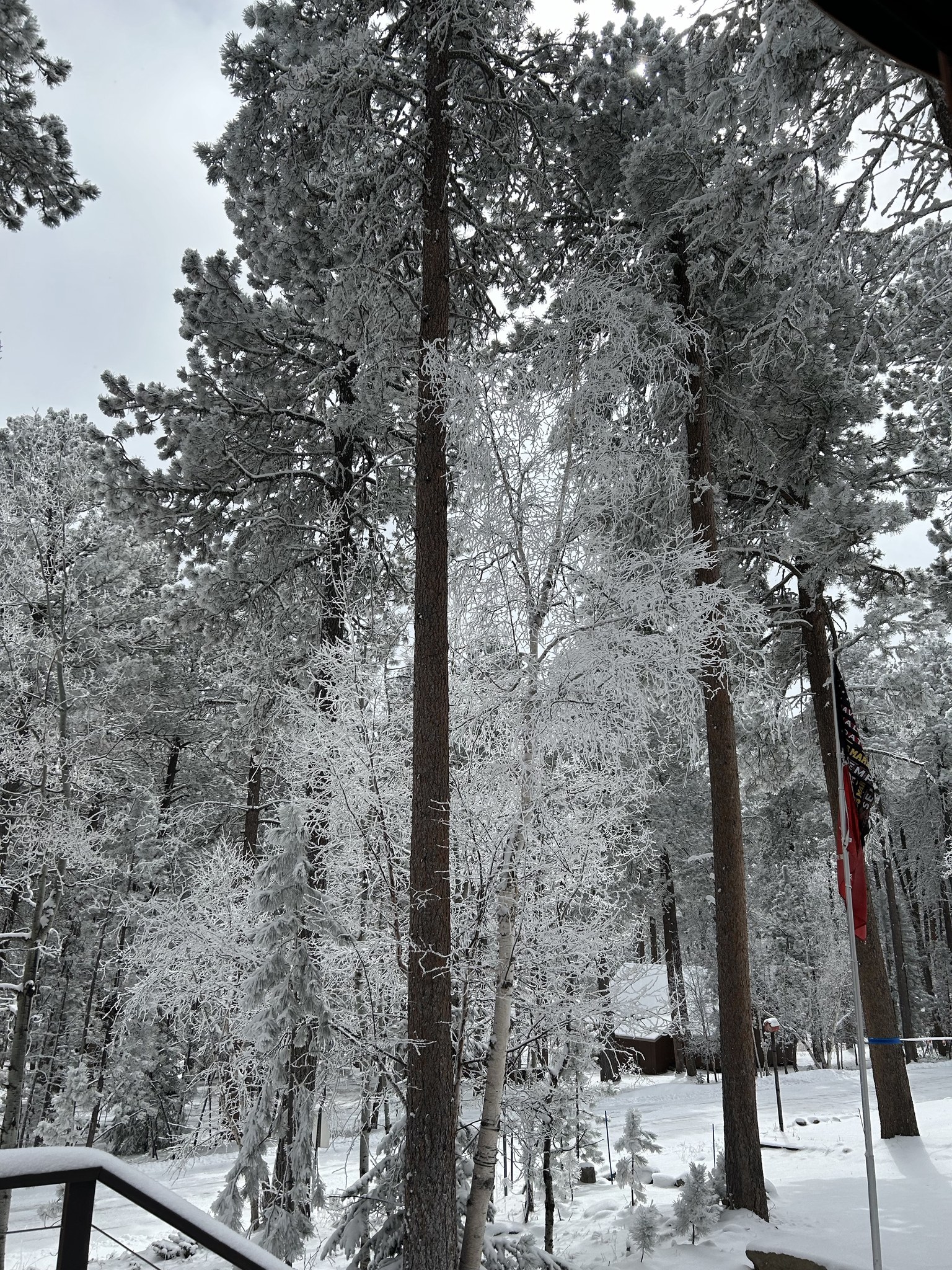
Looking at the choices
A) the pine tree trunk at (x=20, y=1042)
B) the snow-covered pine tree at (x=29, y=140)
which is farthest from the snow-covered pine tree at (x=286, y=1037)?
the snow-covered pine tree at (x=29, y=140)

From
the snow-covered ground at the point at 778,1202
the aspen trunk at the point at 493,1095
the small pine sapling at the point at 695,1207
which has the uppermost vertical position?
the aspen trunk at the point at 493,1095

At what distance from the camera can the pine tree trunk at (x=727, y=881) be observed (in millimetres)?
8438

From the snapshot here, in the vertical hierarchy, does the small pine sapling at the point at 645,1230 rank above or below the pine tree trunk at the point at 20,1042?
below

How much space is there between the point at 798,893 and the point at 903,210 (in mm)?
22817

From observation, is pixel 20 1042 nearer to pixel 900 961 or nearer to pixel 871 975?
pixel 871 975

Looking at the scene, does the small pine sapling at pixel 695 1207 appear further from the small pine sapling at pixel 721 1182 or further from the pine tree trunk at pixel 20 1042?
the pine tree trunk at pixel 20 1042

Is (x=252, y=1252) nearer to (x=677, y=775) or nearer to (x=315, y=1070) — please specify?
(x=315, y=1070)

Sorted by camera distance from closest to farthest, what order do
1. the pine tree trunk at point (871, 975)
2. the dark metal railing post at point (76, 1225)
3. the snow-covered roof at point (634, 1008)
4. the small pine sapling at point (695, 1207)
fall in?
the dark metal railing post at point (76, 1225)
the snow-covered roof at point (634, 1008)
the small pine sapling at point (695, 1207)
the pine tree trunk at point (871, 975)

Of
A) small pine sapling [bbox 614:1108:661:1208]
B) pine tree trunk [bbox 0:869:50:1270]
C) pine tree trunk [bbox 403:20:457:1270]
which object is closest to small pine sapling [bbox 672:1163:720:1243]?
small pine sapling [bbox 614:1108:661:1208]

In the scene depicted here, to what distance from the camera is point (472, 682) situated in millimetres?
7387

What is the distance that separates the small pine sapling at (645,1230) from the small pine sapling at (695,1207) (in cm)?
25

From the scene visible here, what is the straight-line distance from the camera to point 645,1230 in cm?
809

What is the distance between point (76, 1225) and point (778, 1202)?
9856 millimetres

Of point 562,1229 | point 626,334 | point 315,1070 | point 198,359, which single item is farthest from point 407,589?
point 562,1229
